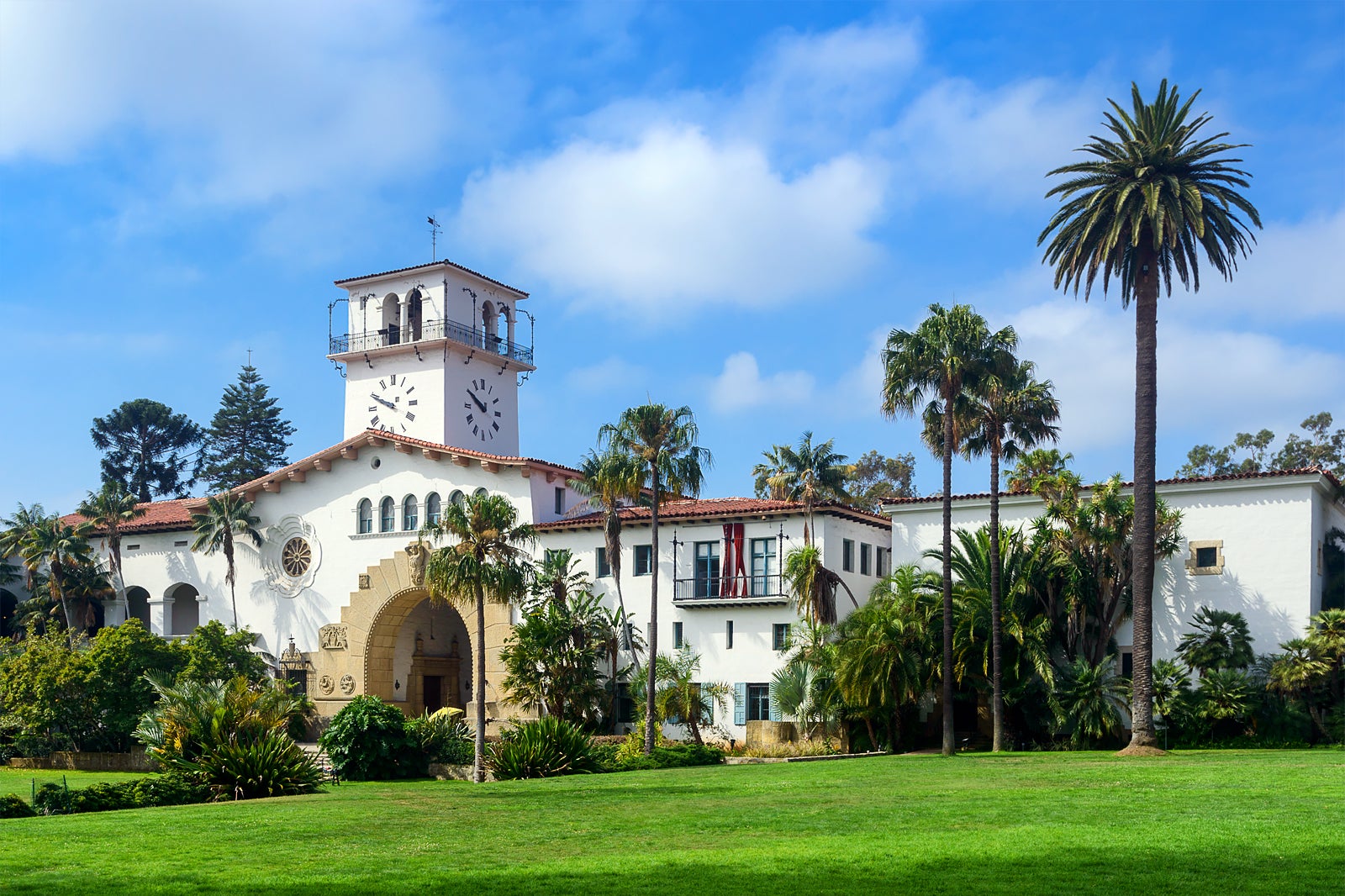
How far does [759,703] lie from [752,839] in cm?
2654

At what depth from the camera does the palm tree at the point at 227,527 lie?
55688 mm

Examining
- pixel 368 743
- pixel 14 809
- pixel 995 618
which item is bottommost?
pixel 368 743

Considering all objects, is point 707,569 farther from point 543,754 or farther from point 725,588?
point 543,754

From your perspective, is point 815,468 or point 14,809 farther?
point 815,468

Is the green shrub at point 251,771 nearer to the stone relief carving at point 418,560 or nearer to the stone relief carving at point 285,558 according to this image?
the stone relief carving at point 418,560

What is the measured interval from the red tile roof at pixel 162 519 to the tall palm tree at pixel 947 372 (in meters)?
32.6

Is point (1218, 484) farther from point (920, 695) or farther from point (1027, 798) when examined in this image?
point (1027, 798)

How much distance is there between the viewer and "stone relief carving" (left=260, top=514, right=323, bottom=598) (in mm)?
55156

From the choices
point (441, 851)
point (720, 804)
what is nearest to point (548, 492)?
point (720, 804)

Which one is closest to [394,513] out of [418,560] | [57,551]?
[418,560]

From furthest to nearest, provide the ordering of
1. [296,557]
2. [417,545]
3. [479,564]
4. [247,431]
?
[247,431] → [296,557] → [417,545] → [479,564]

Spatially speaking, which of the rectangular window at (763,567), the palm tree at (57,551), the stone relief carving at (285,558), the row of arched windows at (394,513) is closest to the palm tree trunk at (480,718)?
the rectangular window at (763,567)

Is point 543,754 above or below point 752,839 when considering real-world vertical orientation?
below

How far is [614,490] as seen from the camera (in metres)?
42.3
